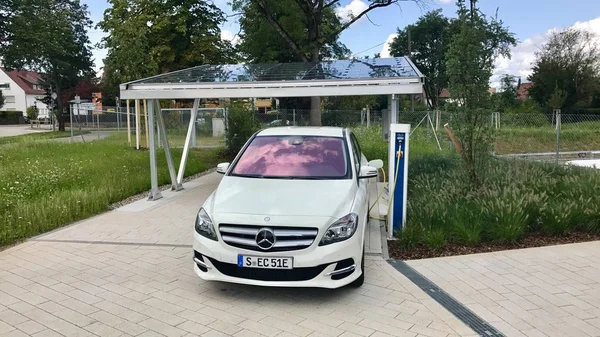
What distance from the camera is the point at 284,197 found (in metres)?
4.66

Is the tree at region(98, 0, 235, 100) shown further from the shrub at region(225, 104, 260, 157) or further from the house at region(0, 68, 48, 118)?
the house at region(0, 68, 48, 118)

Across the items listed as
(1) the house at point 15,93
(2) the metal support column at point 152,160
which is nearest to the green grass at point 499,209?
(2) the metal support column at point 152,160

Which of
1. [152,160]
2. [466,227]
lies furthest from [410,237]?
[152,160]

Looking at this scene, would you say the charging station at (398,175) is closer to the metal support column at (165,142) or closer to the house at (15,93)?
the metal support column at (165,142)

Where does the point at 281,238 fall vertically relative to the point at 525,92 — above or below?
below

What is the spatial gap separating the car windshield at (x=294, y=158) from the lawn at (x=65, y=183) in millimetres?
3688

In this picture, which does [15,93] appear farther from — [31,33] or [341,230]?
[341,230]

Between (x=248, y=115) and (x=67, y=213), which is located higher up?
(x=248, y=115)

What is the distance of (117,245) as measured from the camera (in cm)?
638

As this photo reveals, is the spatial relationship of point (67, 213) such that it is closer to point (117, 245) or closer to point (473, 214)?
point (117, 245)

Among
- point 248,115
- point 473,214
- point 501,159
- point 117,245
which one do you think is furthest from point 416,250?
point 248,115

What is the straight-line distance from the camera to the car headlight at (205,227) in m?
4.43

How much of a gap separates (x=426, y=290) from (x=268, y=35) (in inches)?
740

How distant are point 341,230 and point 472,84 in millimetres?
4041
